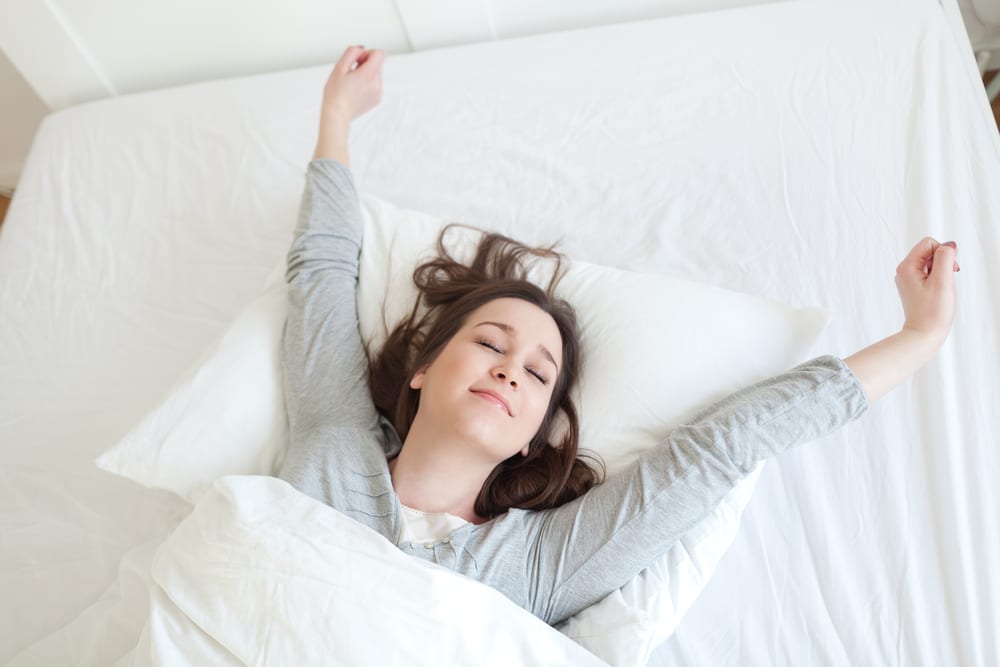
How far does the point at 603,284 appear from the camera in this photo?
44.4 inches

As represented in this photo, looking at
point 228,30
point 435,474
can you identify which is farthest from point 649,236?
point 228,30

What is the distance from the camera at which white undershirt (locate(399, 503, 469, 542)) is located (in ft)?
3.25

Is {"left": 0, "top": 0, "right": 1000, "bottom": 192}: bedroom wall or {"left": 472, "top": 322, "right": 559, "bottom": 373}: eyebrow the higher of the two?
{"left": 0, "top": 0, "right": 1000, "bottom": 192}: bedroom wall

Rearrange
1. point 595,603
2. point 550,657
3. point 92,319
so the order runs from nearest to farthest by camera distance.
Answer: point 550,657 → point 595,603 → point 92,319

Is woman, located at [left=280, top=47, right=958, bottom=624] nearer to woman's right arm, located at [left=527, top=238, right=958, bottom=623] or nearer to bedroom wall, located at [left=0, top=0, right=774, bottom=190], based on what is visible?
woman's right arm, located at [left=527, top=238, right=958, bottom=623]

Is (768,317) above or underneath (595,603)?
above

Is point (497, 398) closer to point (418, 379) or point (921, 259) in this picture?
point (418, 379)

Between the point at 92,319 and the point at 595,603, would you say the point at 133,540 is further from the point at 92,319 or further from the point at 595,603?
the point at 595,603

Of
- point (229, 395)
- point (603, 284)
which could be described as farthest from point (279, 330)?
point (603, 284)

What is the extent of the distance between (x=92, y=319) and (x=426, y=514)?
76 cm

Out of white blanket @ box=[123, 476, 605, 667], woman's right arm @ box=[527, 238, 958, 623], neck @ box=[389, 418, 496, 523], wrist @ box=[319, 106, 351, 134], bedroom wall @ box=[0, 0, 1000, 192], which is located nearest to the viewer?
white blanket @ box=[123, 476, 605, 667]

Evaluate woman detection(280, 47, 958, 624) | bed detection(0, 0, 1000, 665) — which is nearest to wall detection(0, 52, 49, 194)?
bed detection(0, 0, 1000, 665)

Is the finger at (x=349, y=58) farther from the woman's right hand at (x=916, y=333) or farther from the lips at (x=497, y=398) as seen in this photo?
the woman's right hand at (x=916, y=333)

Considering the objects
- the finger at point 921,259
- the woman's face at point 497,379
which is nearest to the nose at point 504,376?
the woman's face at point 497,379
